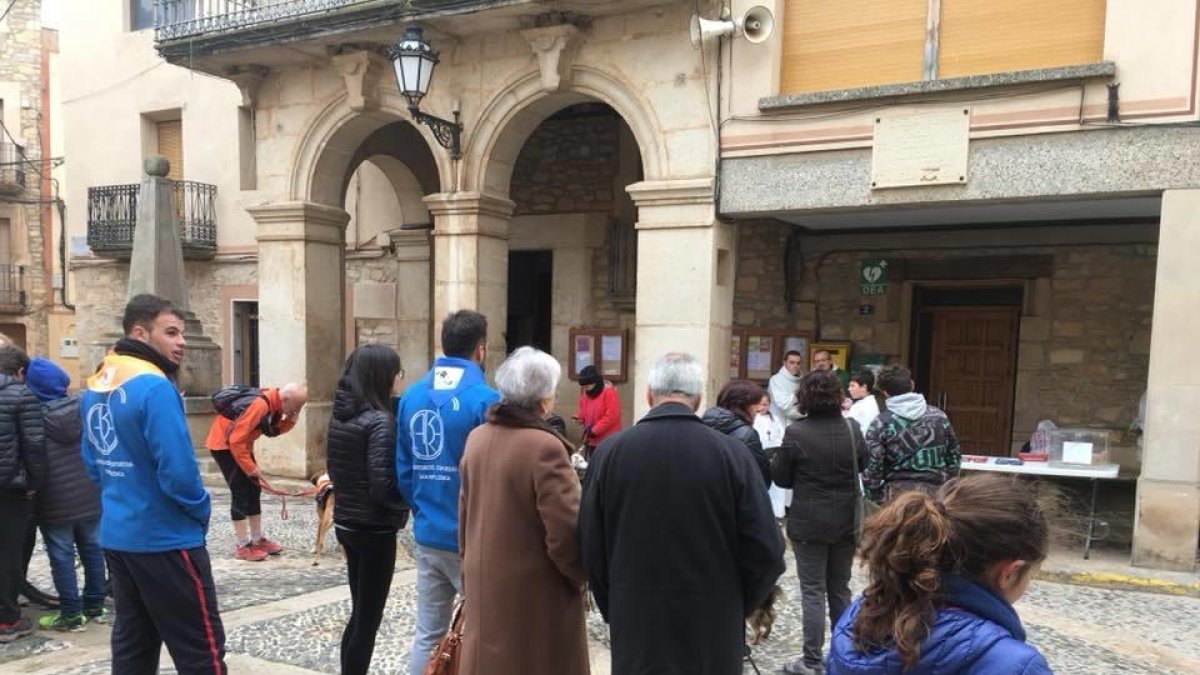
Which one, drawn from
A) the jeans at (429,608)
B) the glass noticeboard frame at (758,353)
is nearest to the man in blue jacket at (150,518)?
the jeans at (429,608)

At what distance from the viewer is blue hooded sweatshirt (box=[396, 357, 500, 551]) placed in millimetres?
3119

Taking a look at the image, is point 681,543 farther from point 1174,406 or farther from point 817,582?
point 1174,406

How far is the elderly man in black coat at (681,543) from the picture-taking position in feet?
7.76

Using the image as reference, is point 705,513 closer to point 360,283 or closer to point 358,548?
point 358,548

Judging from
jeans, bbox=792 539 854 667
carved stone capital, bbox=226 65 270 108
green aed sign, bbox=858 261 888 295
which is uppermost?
carved stone capital, bbox=226 65 270 108

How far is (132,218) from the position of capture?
1423 cm

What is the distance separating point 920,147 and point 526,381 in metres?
5.19

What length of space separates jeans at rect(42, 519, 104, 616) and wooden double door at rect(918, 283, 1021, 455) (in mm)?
8458

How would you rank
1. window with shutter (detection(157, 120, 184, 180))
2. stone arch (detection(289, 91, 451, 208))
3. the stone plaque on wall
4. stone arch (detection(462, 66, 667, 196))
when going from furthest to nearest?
window with shutter (detection(157, 120, 184, 180)) → stone arch (detection(289, 91, 451, 208)) → stone arch (detection(462, 66, 667, 196)) → the stone plaque on wall

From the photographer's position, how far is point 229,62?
924 centimetres

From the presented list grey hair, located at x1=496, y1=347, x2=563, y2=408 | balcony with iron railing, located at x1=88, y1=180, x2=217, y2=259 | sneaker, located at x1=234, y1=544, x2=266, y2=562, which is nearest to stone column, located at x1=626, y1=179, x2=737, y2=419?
sneaker, located at x1=234, y1=544, x2=266, y2=562

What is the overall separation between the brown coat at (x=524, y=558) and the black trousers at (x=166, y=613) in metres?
1.06

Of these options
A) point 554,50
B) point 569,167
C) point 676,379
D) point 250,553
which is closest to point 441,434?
point 676,379

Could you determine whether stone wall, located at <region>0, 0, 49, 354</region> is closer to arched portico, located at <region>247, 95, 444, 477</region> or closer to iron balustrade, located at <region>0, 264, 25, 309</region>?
iron balustrade, located at <region>0, 264, 25, 309</region>
